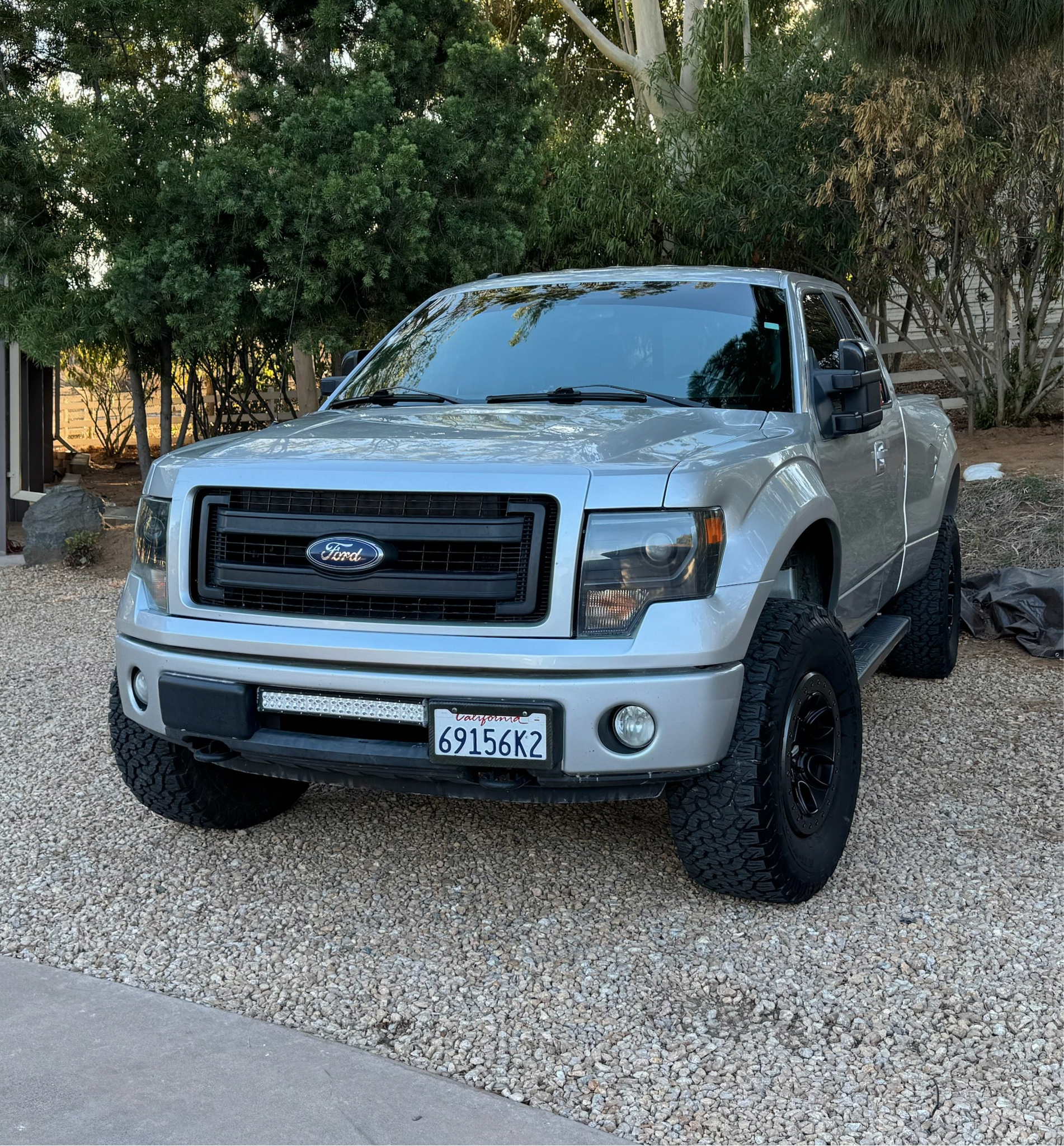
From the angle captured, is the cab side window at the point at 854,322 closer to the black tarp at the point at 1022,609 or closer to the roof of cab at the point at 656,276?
the roof of cab at the point at 656,276

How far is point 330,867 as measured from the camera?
12.4 ft

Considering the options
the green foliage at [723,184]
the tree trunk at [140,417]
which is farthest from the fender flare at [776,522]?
the green foliage at [723,184]

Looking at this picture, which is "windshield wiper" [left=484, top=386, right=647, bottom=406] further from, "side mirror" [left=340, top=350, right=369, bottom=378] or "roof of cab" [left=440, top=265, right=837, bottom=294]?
"side mirror" [left=340, top=350, right=369, bottom=378]

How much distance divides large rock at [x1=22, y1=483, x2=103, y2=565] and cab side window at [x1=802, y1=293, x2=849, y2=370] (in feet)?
23.0

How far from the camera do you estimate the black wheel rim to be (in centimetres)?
337

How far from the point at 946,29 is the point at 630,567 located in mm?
3267

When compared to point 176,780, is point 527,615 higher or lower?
higher

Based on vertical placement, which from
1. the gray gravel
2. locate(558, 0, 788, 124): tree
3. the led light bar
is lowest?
the gray gravel

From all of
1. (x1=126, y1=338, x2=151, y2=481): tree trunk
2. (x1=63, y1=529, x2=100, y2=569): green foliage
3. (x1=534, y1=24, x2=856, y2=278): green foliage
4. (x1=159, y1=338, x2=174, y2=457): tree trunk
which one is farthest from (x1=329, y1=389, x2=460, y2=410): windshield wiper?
(x1=534, y1=24, x2=856, y2=278): green foliage

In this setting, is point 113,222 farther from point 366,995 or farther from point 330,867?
point 366,995

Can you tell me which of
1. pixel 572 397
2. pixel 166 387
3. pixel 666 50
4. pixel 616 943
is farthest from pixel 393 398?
pixel 666 50

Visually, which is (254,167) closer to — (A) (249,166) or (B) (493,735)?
(A) (249,166)

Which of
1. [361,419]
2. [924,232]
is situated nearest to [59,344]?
[361,419]

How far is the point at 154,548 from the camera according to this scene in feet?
11.5
